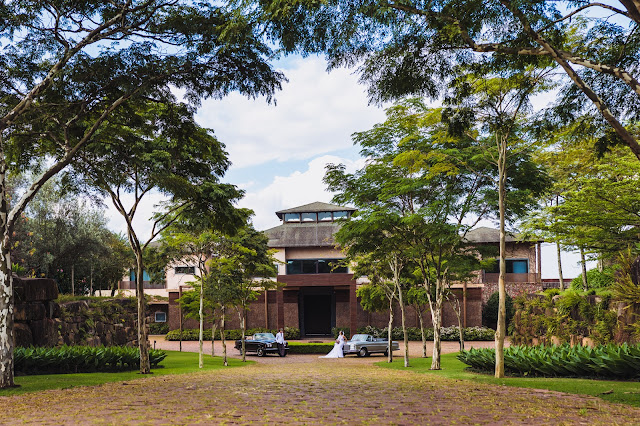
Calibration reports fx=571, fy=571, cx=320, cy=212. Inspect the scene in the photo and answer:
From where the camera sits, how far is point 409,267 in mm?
26562

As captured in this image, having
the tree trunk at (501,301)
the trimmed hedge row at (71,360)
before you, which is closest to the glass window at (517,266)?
the tree trunk at (501,301)

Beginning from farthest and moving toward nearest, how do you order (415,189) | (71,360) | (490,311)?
(490,311) < (415,189) < (71,360)

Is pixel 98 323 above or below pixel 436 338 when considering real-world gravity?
above

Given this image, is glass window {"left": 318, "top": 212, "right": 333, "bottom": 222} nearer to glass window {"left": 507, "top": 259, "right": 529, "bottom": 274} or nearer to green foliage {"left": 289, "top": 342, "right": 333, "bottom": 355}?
green foliage {"left": 289, "top": 342, "right": 333, "bottom": 355}

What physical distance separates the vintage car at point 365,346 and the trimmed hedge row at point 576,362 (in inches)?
658

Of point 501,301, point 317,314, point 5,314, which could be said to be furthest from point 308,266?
point 5,314

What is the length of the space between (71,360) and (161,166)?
6743 millimetres

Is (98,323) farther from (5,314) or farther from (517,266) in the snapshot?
(517,266)

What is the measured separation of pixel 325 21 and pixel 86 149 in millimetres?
9862

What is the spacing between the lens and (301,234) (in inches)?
1895

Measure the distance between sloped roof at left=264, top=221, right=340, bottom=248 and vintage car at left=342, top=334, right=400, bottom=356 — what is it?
41.6 feet

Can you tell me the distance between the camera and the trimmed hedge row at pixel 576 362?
13.1 meters

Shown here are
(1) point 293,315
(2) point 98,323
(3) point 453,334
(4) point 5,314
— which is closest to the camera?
(4) point 5,314

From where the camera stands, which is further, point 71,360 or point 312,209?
point 312,209
